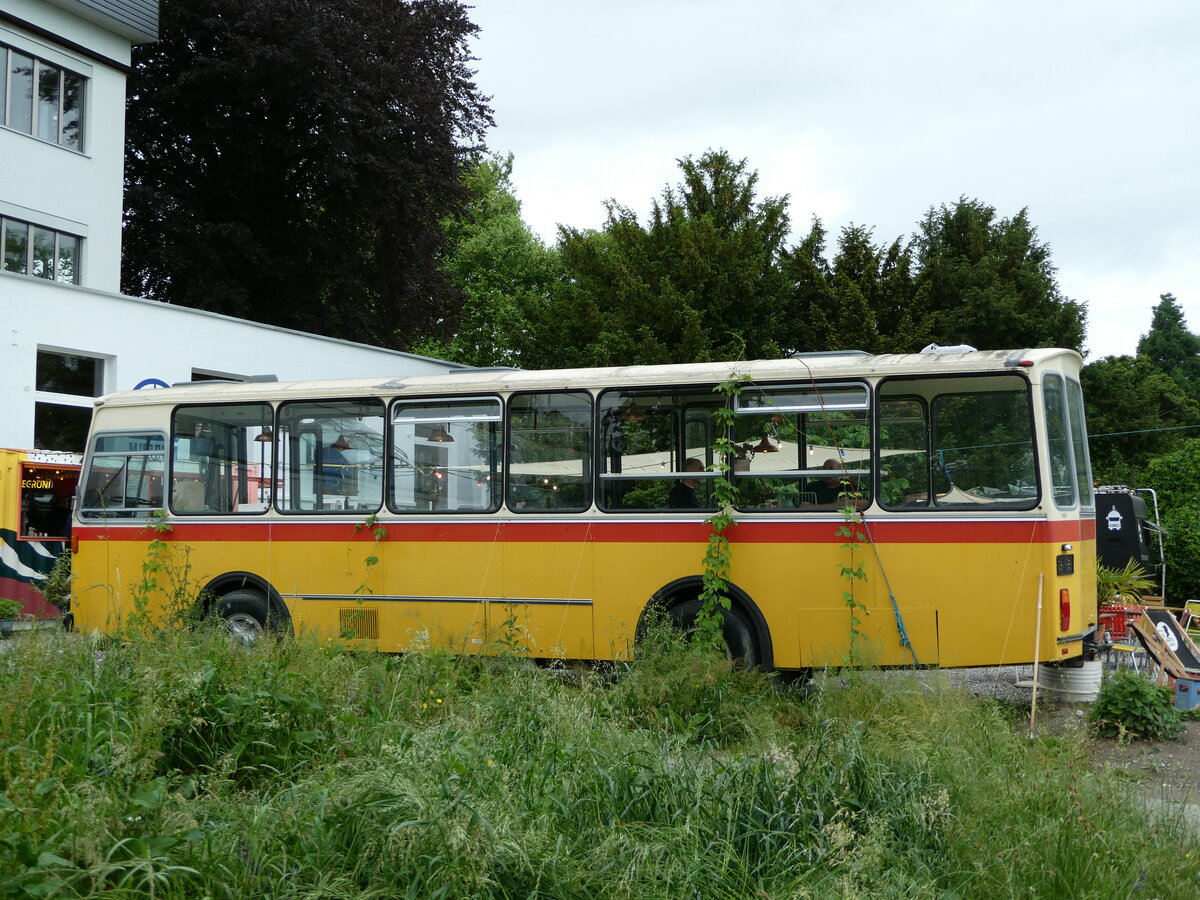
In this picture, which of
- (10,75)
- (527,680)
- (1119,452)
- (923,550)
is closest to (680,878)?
(527,680)

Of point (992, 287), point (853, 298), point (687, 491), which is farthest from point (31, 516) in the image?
point (992, 287)

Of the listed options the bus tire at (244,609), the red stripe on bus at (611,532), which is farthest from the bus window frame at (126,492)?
the bus tire at (244,609)

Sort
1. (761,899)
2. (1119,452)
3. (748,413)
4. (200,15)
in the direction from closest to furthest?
1. (761,899)
2. (748,413)
3. (200,15)
4. (1119,452)

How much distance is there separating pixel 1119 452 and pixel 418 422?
90.9ft

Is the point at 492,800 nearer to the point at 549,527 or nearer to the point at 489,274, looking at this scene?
the point at 549,527

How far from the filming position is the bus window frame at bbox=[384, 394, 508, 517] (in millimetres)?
10555

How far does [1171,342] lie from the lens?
68188 mm

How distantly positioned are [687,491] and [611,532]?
31.3 inches

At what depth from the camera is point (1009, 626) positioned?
29.1 feet

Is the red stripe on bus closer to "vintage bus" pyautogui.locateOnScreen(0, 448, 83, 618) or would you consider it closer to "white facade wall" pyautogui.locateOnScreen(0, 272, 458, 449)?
"vintage bus" pyautogui.locateOnScreen(0, 448, 83, 618)

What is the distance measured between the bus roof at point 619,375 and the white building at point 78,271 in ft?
16.7

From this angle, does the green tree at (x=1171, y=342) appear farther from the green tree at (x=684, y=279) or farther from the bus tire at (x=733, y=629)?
the bus tire at (x=733, y=629)

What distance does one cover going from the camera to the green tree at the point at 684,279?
2817cm

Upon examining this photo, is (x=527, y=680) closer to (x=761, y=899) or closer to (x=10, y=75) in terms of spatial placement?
(x=761, y=899)
